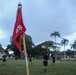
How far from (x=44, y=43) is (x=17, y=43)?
161 meters

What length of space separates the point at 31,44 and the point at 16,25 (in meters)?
151

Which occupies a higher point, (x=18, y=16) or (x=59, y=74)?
(x=18, y=16)

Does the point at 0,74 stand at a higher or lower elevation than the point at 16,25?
lower

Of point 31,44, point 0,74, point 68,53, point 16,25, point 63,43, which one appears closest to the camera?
point 16,25

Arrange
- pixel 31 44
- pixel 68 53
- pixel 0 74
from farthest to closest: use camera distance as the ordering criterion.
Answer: pixel 68 53 → pixel 31 44 → pixel 0 74

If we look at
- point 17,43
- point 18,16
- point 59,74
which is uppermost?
point 18,16

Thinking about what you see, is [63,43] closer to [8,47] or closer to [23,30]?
[8,47]

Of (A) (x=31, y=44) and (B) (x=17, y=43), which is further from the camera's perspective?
(A) (x=31, y=44)

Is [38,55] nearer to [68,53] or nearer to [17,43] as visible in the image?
[68,53]

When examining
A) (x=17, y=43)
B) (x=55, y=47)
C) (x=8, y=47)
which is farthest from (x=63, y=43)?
(x=17, y=43)

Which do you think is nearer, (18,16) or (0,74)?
(18,16)

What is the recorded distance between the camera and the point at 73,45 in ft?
545

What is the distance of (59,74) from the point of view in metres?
25.6

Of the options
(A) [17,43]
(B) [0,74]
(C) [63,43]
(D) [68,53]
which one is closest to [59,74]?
(B) [0,74]
